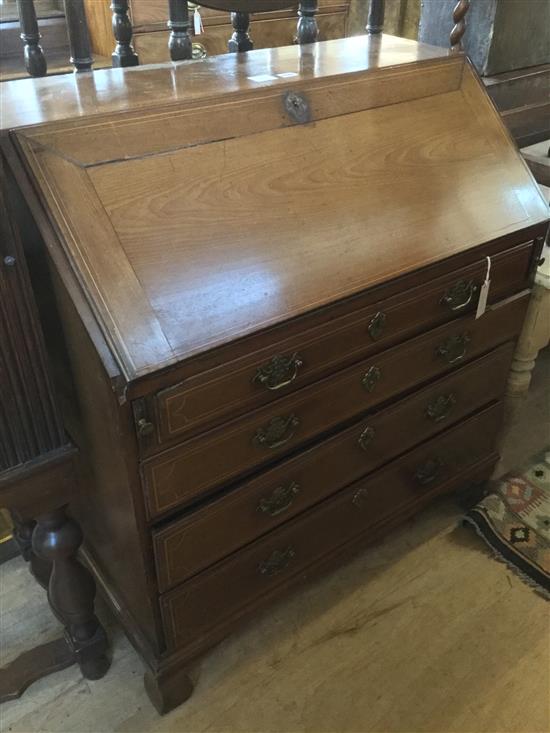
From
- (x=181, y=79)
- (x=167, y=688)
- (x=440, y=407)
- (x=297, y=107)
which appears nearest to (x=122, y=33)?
(x=181, y=79)

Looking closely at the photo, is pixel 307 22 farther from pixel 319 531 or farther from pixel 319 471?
pixel 319 531

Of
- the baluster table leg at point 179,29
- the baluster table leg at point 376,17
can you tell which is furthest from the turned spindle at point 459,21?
the baluster table leg at point 179,29

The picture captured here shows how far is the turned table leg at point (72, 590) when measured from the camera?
3.82ft

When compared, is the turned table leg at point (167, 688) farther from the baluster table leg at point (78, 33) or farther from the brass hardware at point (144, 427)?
the baluster table leg at point (78, 33)

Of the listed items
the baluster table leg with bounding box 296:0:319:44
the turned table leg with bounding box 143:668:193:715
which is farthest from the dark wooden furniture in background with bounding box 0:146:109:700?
the baluster table leg with bounding box 296:0:319:44

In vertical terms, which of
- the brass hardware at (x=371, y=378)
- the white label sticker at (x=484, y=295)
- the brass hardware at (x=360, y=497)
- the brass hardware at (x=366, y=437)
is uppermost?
the white label sticker at (x=484, y=295)

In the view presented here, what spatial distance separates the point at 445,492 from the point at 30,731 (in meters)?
1.03

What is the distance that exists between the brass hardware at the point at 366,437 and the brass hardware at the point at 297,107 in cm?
57

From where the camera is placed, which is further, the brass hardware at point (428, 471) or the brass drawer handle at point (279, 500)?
the brass hardware at point (428, 471)

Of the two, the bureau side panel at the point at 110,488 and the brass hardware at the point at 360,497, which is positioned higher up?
the bureau side panel at the point at 110,488

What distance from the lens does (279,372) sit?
100 cm

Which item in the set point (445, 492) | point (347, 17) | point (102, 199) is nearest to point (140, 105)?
point (102, 199)

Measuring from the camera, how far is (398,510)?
1.50m

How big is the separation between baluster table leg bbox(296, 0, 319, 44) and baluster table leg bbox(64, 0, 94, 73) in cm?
49
